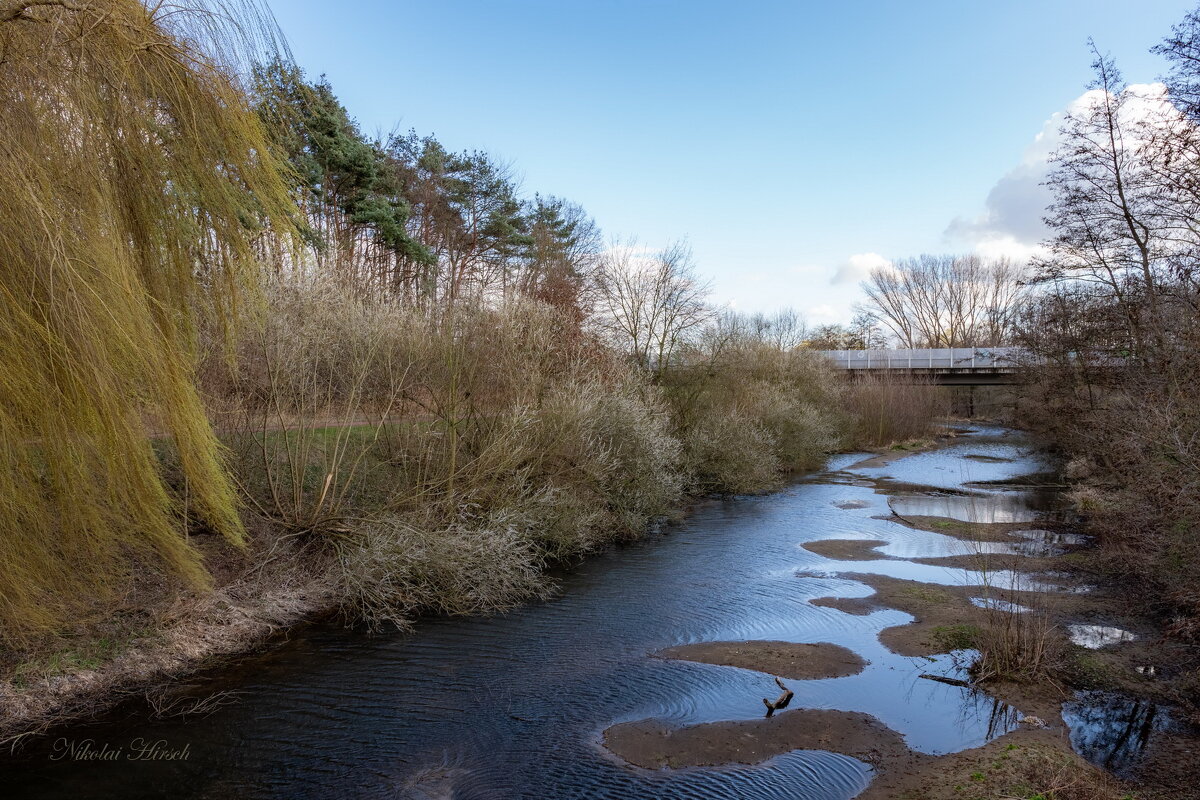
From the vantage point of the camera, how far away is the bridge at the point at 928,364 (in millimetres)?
40562

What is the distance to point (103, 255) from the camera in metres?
4.53

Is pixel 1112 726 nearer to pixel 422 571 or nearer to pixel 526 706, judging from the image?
pixel 526 706

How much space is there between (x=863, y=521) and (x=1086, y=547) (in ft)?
16.4

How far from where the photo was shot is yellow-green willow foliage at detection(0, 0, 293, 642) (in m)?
4.36

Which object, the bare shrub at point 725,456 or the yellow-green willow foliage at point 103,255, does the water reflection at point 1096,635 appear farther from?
the bare shrub at point 725,456

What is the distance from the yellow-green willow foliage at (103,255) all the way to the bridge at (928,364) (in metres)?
37.4

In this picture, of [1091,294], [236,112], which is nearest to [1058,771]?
[236,112]

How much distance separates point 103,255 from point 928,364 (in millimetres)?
43402

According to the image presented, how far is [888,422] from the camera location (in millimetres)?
38781

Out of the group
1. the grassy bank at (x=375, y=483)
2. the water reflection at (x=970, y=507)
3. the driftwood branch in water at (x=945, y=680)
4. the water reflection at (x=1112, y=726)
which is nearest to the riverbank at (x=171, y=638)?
the grassy bank at (x=375, y=483)

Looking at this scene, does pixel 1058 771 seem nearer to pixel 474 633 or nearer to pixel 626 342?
pixel 474 633

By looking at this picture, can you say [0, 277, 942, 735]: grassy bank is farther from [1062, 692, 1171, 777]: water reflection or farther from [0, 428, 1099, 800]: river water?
[1062, 692, 1171, 777]: water reflection

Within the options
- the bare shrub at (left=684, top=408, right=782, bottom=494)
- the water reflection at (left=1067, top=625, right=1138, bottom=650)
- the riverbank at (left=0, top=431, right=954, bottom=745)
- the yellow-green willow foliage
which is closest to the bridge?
the bare shrub at (left=684, top=408, right=782, bottom=494)

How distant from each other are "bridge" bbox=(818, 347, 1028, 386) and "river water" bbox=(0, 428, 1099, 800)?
30.7m
